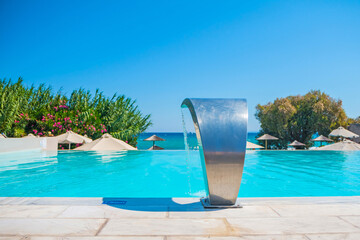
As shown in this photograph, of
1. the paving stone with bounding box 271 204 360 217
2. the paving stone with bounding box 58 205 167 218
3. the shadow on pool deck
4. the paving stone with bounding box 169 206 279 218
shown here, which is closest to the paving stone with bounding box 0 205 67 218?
the paving stone with bounding box 58 205 167 218

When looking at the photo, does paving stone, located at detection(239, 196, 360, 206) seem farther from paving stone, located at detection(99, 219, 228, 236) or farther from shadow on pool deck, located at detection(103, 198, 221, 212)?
paving stone, located at detection(99, 219, 228, 236)

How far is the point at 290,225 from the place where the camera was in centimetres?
285

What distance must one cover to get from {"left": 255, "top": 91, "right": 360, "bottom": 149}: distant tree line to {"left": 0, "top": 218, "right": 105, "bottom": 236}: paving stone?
95.6 feet

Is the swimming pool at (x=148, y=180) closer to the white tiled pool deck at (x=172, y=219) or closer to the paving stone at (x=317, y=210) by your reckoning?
the white tiled pool deck at (x=172, y=219)

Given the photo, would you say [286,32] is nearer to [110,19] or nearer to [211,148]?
[110,19]

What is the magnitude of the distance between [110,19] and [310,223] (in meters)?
21.9

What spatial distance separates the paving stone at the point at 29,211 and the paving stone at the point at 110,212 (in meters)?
0.13

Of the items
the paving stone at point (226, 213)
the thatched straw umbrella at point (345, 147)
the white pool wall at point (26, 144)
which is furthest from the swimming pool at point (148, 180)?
the thatched straw umbrella at point (345, 147)

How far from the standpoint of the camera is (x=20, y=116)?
55.7 ft

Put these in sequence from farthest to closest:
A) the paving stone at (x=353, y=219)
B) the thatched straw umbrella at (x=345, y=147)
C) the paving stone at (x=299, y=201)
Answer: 1. the thatched straw umbrella at (x=345, y=147)
2. the paving stone at (x=299, y=201)
3. the paving stone at (x=353, y=219)

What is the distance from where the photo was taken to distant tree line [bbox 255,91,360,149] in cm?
2853

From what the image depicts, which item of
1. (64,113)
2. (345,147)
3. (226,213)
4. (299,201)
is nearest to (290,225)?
(226,213)

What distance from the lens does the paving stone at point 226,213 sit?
316 cm

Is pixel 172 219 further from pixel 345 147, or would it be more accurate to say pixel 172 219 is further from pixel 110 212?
pixel 345 147
